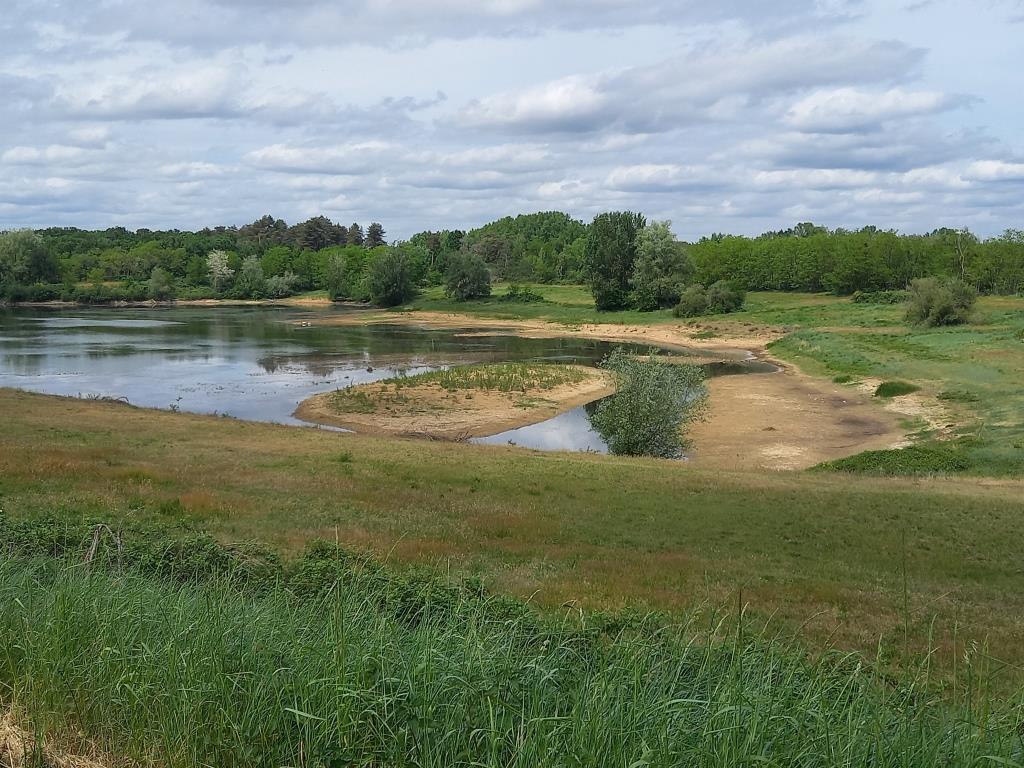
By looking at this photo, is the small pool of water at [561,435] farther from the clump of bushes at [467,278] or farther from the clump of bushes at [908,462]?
A: the clump of bushes at [467,278]

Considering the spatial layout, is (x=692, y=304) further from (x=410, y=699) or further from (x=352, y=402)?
(x=410, y=699)

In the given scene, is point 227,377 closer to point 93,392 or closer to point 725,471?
point 93,392

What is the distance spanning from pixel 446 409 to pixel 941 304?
59301 mm

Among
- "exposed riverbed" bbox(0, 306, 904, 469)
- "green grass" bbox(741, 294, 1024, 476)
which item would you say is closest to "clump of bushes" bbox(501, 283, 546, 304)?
"exposed riverbed" bbox(0, 306, 904, 469)

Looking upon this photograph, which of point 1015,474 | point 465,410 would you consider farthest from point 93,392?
point 1015,474

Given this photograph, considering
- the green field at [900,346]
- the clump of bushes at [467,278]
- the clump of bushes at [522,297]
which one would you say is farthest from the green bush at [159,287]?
the clump of bushes at [522,297]

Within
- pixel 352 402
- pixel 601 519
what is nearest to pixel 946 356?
pixel 352 402

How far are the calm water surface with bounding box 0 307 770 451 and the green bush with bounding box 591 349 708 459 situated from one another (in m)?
3.75

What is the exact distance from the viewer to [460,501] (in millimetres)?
20219

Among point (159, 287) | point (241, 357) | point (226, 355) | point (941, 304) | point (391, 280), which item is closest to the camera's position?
point (241, 357)

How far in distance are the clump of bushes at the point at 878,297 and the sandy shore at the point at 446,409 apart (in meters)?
68.4

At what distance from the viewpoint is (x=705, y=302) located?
11481cm

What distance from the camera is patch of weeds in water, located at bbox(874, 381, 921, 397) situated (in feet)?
179

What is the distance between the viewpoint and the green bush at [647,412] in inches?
1503
